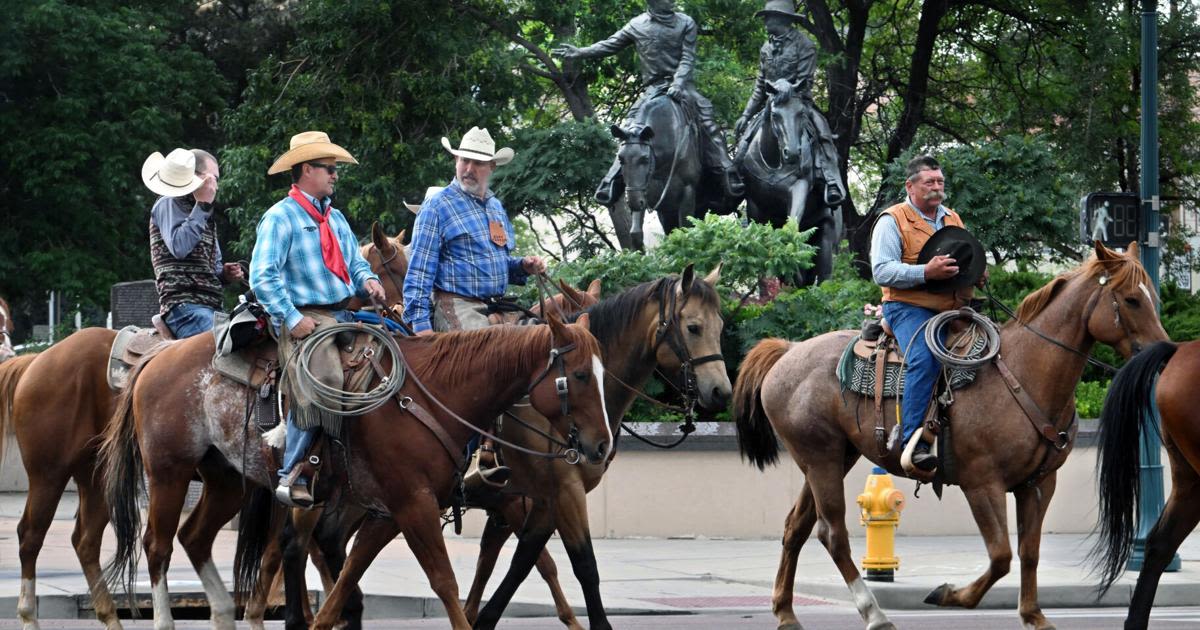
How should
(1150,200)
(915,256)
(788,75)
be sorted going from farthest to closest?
(788,75), (1150,200), (915,256)

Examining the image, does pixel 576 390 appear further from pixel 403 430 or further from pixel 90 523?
pixel 90 523

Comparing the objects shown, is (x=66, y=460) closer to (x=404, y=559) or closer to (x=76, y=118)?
(x=404, y=559)

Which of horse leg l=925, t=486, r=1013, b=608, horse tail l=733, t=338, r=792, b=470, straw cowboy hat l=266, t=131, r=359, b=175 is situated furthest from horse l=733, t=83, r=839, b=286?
straw cowboy hat l=266, t=131, r=359, b=175

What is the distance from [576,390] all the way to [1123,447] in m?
3.17

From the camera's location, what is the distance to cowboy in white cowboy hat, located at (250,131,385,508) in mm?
8727

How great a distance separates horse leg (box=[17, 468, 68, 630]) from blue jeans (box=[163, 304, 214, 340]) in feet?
3.94

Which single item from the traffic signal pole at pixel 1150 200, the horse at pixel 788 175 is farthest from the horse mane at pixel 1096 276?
the horse at pixel 788 175

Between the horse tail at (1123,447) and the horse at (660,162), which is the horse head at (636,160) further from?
the horse tail at (1123,447)

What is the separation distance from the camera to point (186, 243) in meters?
10.7

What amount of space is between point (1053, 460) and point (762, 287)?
8583 mm

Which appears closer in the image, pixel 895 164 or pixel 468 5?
pixel 895 164

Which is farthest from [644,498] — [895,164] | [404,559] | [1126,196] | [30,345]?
[30,345]

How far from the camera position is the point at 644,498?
16906 millimetres

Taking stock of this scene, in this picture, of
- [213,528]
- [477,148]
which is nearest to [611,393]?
[477,148]
